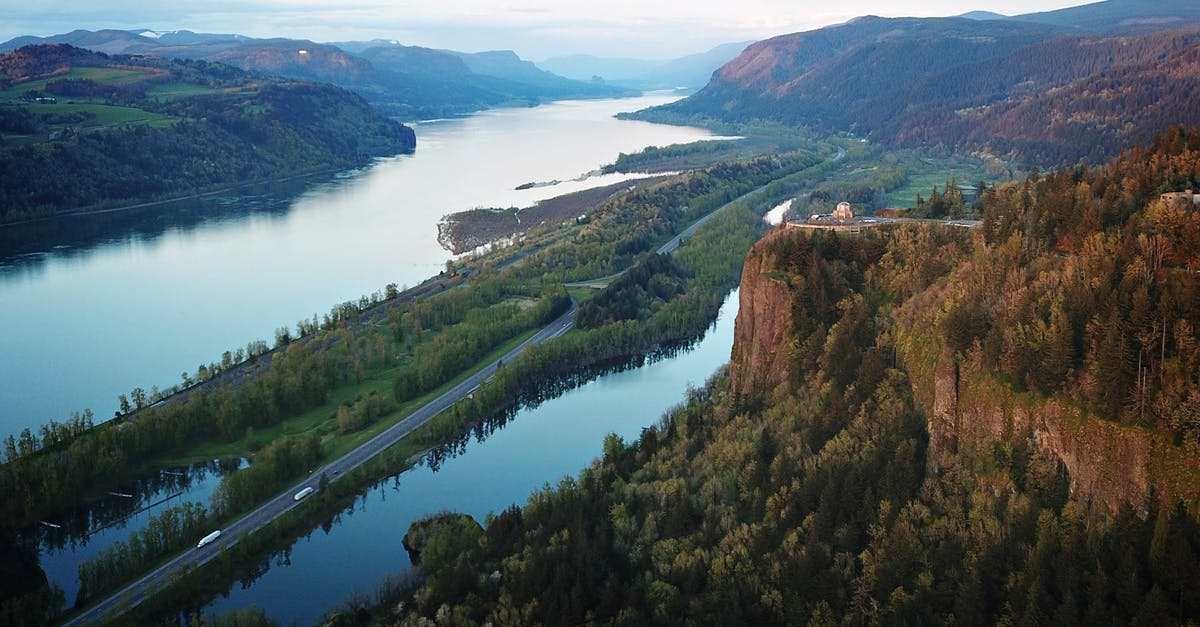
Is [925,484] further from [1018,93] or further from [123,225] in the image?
[1018,93]

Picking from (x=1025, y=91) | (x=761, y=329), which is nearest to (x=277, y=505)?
(x=761, y=329)

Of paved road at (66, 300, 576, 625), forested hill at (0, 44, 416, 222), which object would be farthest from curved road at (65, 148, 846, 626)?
forested hill at (0, 44, 416, 222)

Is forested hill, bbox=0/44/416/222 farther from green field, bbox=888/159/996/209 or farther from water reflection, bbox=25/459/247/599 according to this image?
green field, bbox=888/159/996/209

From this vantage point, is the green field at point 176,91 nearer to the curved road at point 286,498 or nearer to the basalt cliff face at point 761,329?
the curved road at point 286,498

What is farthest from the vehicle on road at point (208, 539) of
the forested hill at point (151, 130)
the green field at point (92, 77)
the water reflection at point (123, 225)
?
the green field at point (92, 77)

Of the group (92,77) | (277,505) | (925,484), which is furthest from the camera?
(92,77)
